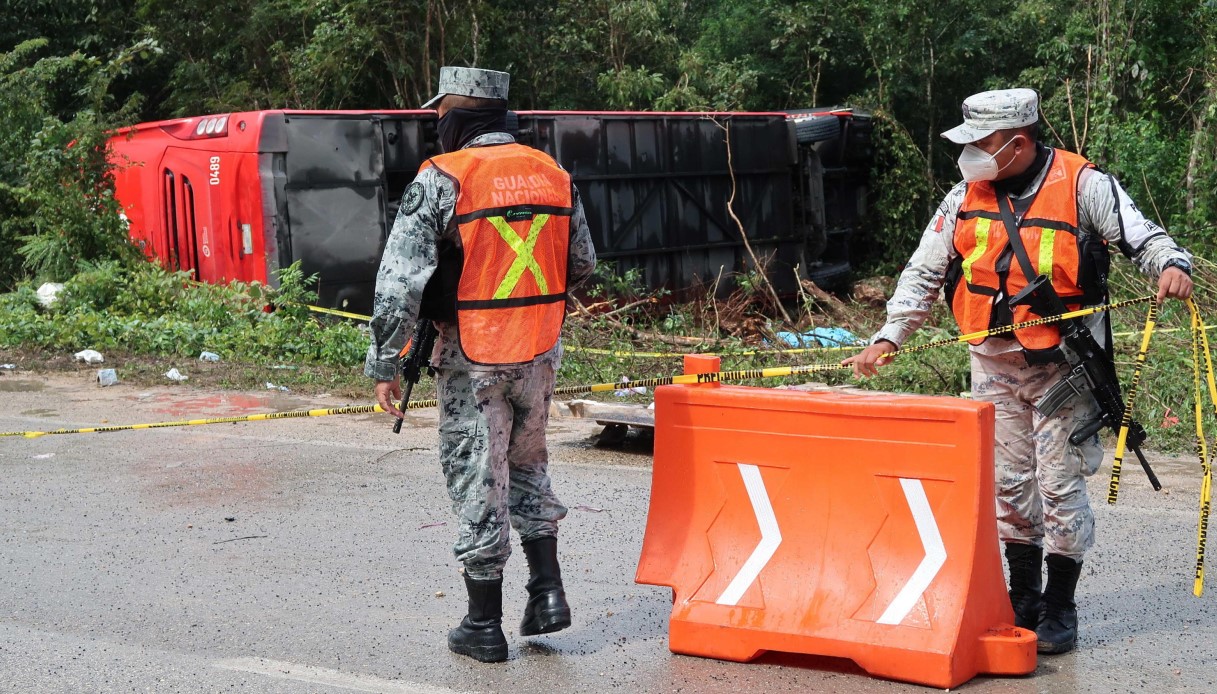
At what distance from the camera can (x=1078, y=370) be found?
13.6 feet

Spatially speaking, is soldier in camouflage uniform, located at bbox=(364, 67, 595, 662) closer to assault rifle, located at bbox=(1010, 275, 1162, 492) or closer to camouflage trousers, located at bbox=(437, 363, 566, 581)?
camouflage trousers, located at bbox=(437, 363, 566, 581)

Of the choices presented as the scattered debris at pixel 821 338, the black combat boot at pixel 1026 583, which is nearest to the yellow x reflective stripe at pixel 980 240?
the black combat boot at pixel 1026 583

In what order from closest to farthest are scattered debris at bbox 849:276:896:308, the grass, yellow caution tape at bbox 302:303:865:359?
1. the grass
2. yellow caution tape at bbox 302:303:865:359
3. scattered debris at bbox 849:276:896:308

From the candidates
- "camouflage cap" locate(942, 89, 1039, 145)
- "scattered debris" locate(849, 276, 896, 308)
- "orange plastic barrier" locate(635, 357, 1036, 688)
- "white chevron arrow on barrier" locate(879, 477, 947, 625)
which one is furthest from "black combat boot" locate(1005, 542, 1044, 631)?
"scattered debris" locate(849, 276, 896, 308)

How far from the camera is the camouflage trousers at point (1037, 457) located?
4.16m

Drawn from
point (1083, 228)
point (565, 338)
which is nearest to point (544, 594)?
point (1083, 228)

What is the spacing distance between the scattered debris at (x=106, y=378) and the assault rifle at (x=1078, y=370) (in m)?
8.35

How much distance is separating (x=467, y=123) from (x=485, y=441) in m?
1.08

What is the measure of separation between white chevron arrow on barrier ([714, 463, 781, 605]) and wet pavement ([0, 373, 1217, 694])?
24cm

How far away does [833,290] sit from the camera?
53.4 ft

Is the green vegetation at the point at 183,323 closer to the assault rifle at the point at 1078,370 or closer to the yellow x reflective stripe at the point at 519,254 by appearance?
the yellow x reflective stripe at the point at 519,254

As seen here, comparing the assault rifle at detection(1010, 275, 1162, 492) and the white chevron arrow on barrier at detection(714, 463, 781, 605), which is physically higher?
the assault rifle at detection(1010, 275, 1162, 492)

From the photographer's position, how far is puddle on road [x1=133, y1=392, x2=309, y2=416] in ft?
30.1

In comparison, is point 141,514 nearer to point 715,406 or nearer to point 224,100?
point 715,406
